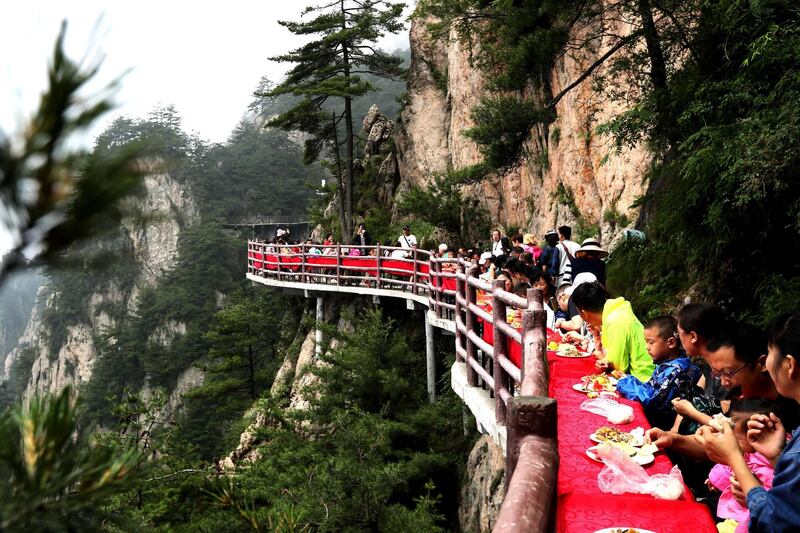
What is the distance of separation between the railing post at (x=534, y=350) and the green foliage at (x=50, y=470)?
1.77 metres

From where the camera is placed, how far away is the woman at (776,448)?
1.41 m

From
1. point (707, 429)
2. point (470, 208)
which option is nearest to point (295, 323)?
point (470, 208)

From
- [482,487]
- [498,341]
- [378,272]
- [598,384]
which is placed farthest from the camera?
[378,272]

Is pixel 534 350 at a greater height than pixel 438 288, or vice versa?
pixel 534 350

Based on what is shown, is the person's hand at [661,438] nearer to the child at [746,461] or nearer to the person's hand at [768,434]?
the child at [746,461]

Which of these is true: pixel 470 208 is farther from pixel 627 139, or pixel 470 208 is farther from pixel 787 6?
pixel 787 6

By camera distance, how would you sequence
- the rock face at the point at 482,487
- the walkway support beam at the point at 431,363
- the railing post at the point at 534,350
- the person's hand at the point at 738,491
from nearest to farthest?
the person's hand at the point at 738,491
the railing post at the point at 534,350
the rock face at the point at 482,487
the walkway support beam at the point at 431,363

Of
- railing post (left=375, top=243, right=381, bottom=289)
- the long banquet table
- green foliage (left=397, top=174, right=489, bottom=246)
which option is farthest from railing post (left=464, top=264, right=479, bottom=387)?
green foliage (left=397, top=174, right=489, bottom=246)

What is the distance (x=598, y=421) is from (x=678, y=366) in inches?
21.4

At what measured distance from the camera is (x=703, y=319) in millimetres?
2699

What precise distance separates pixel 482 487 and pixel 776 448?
7240 millimetres

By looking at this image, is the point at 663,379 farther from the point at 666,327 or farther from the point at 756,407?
the point at 756,407

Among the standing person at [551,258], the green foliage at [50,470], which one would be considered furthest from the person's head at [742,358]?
the standing person at [551,258]

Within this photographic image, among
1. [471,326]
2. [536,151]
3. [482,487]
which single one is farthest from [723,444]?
[536,151]
